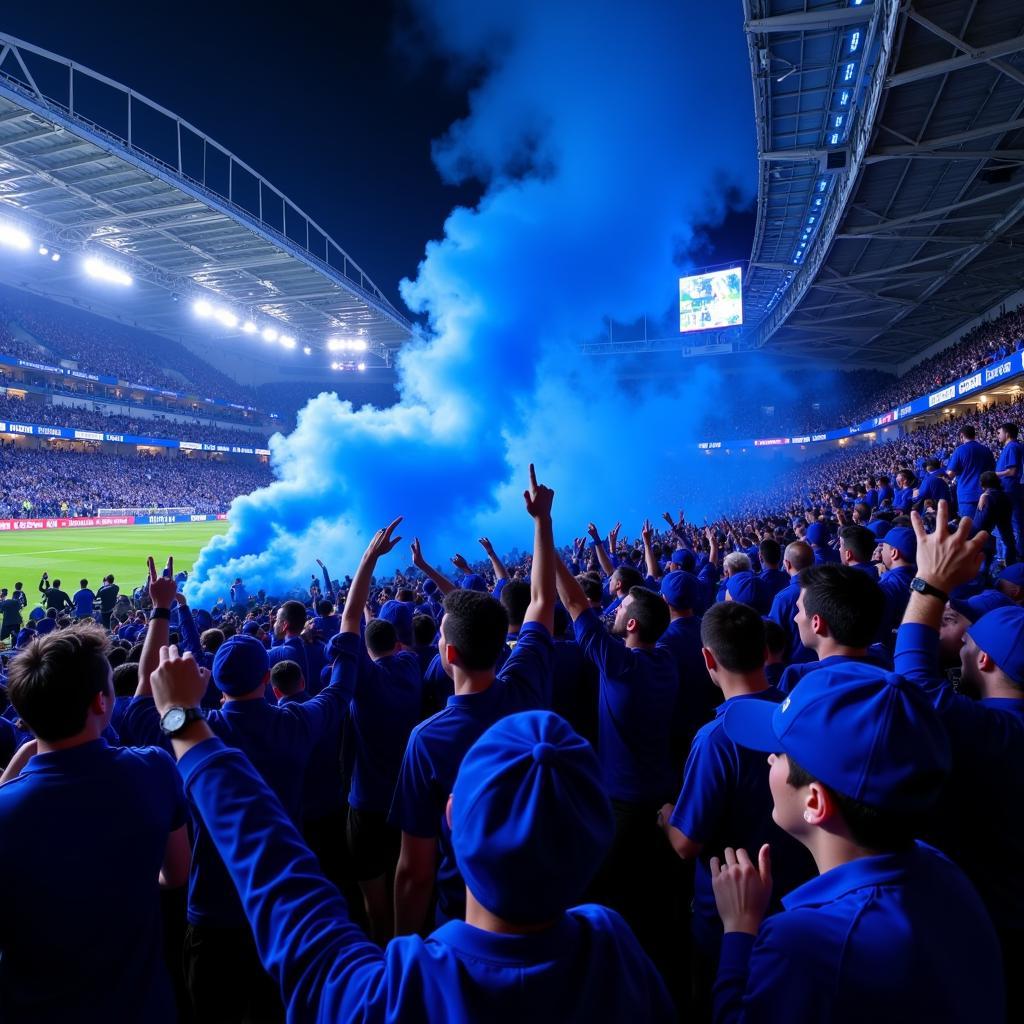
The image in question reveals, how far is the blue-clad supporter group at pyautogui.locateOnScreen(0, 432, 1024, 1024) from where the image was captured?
1240 mm

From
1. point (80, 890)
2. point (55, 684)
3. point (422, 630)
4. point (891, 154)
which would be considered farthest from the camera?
point (891, 154)

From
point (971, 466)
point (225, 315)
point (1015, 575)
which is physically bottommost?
point (1015, 575)

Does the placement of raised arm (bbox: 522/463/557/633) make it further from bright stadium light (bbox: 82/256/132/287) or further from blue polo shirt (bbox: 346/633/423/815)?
bright stadium light (bbox: 82/256/132/287)

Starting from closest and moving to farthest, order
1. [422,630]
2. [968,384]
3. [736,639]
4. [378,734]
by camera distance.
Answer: [736,639], [378,734], [422,630], [968,384]

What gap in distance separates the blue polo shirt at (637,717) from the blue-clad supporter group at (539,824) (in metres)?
0.02

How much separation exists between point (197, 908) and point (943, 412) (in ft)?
154

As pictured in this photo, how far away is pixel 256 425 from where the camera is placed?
7200 centimetres

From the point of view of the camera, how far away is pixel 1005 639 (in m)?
2.33

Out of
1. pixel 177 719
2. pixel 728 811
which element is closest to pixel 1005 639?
pixel 728 811

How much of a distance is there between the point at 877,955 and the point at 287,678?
365 cm

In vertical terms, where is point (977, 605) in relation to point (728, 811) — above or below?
above

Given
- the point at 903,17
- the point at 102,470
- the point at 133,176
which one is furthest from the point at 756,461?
the point at 102,470

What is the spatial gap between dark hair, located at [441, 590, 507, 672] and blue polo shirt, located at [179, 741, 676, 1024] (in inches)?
52.7

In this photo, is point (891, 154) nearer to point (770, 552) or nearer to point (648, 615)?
point (770, 552)
